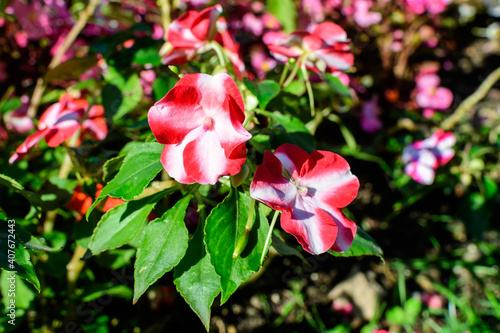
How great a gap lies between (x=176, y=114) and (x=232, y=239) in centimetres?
18

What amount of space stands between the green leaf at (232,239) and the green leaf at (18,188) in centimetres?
29

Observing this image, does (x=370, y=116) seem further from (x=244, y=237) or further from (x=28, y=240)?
(x=28, y=240)

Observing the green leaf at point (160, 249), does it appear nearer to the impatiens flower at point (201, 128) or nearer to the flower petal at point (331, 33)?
the impatiens flower at point (201, 128)

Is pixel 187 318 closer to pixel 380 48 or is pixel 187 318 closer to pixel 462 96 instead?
pixel 380 48

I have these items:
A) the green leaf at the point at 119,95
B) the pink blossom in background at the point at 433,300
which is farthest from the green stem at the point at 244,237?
the pink blossom in background at the point at 433,300

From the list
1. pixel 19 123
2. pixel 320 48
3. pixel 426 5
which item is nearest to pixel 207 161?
pixel 320 48

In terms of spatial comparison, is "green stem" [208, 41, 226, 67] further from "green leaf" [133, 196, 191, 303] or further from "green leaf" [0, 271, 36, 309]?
"green leaf" [0, 271, 36, 309]

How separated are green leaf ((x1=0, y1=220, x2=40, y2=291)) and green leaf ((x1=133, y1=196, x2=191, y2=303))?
13cm

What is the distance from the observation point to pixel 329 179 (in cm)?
50

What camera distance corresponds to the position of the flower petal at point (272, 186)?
0.43 m

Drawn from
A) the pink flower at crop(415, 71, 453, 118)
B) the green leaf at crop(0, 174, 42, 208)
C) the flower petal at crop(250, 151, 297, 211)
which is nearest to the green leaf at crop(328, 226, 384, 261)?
the flower petal at crop(250, 151, 297, 211)

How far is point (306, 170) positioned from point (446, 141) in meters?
0.99

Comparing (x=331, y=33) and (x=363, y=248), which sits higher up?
(x=331, y=33)

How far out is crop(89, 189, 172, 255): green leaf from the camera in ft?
1.82
